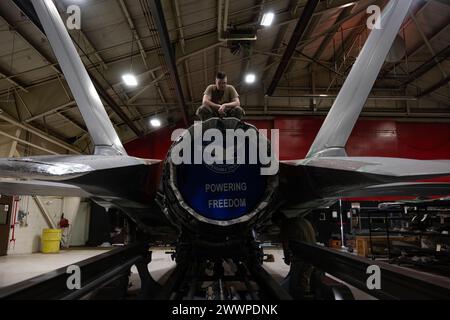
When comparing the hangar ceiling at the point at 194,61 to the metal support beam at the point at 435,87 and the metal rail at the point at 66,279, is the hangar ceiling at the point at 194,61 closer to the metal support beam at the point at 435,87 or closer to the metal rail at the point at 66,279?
the metal support beam at the point at 435,87

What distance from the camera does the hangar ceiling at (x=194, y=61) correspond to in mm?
6477

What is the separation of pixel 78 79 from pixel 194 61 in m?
7.25

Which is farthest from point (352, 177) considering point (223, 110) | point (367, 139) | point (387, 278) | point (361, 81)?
point (367, 139)

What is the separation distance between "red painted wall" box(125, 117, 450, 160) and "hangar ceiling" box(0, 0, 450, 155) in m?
0.47

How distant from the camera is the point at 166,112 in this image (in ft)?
40.1

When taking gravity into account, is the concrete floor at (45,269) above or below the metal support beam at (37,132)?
below

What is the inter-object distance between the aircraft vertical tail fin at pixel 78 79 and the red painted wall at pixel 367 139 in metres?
10.5

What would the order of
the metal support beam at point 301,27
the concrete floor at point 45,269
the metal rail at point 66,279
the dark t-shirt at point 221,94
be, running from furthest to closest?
1. the metal support beam at point 301,27
2. the concrete floor at point 45,269
3. the dark t-shirt at point 221,94
4. the metal rail at point 66,279

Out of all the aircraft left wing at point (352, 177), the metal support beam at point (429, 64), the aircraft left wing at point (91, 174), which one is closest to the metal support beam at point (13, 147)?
the aircraft left wing at point (91, 174)

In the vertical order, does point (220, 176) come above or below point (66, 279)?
above

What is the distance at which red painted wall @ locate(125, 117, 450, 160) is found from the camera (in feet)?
42.5

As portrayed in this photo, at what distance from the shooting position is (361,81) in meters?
2.22

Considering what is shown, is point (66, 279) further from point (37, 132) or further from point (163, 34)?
point (37, 132)
